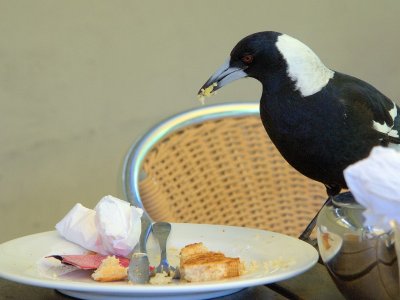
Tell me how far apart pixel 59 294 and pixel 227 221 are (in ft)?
2.53

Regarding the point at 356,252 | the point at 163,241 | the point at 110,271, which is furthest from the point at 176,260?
the point at 356,252

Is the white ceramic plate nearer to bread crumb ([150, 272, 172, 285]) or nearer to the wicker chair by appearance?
bread crumb ([150, 272, 172, 285])

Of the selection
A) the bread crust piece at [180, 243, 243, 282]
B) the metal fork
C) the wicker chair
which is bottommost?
the wicker chair

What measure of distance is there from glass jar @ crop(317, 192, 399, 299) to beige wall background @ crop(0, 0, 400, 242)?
54.8 inches

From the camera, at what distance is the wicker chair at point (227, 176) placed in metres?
1.45

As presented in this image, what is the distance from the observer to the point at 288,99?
112 cm

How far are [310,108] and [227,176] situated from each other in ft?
1.51

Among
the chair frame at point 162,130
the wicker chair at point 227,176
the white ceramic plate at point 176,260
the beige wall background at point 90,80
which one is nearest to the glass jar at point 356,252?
the white ceramic plate at point 176,260

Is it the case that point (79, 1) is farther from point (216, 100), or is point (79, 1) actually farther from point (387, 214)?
point (387, 214)

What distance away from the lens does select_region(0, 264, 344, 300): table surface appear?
0.78m

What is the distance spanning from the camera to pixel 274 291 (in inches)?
31.6

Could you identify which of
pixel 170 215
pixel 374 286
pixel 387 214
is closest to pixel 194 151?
pixel 170 215

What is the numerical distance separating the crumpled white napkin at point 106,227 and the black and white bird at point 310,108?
31 centimetres

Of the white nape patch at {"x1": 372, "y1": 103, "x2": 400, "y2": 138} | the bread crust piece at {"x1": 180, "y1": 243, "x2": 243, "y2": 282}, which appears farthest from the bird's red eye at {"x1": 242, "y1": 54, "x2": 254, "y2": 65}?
the bread crust piece at {"x1": 180, "y1": 243, "x2": 243, "y2": 282}
